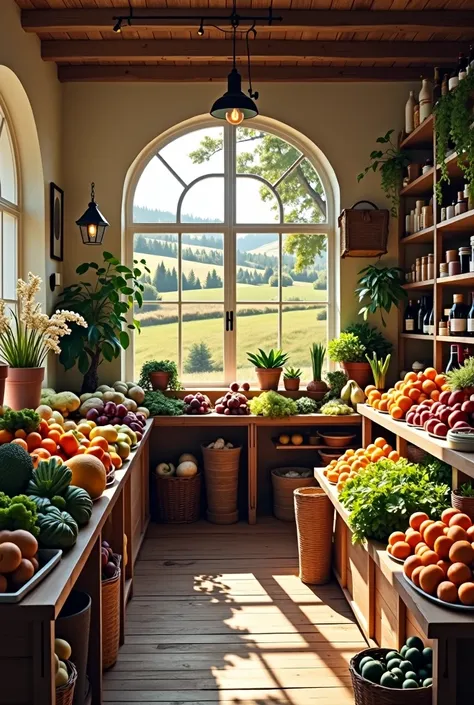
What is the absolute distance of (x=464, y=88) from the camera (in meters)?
3.71

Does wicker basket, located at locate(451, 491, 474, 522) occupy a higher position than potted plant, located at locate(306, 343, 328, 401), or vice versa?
potted plant, located at locate(306, 343, 328, 401)

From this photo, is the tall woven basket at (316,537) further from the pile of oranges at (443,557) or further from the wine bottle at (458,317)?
the pile of oranges at (443,557)

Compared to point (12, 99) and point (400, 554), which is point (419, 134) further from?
point (400, 554)

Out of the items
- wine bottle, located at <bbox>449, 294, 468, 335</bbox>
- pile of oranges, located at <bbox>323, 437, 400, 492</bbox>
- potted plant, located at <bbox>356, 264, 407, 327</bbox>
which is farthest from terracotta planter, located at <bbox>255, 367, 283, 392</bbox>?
wine bottle, located at <bbox>449, 294, 468, 335</bbox>

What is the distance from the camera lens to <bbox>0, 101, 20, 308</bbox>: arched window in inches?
176

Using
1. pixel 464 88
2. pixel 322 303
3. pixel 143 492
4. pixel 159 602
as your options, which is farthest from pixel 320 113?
pixel 159 602

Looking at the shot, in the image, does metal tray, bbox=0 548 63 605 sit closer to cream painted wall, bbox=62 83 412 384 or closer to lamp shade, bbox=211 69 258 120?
lamp shade, bbox=211 69 258 120

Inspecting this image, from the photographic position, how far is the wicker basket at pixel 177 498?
519 centimetres

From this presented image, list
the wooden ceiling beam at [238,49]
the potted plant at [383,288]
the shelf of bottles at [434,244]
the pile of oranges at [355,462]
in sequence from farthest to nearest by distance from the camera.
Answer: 1. the potted plant at [383,288]
2. the wooden ceiling beam at [238,49]
3. the shelf of bottles at [434,244]
4. the pile of oranges at [355,462]

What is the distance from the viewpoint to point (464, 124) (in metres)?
3.68

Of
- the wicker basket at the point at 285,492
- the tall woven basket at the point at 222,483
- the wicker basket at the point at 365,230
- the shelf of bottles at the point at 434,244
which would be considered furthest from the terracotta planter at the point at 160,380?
the shelf of bottles at the point at 434,244

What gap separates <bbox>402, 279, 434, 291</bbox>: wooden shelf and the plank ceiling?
168cm

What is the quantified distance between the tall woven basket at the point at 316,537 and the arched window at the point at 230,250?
6.31 ft

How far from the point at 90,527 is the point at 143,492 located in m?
2.69
